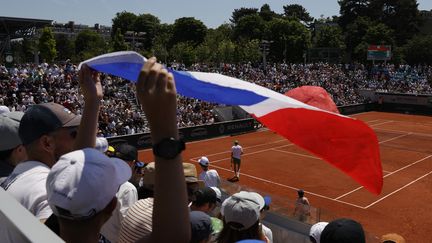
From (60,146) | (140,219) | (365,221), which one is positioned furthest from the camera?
(365,221)

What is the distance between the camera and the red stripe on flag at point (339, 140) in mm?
3443

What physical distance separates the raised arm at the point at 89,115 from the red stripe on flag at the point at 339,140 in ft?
5.35

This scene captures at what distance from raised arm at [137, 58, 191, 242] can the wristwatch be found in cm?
2

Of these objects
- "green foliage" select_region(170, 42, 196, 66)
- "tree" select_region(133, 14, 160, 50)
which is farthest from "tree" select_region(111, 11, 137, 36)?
"green foliage" select_region(170, 42, 196, 66)

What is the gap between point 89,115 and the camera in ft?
9.79

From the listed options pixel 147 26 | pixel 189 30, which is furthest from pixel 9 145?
pixel 147 26

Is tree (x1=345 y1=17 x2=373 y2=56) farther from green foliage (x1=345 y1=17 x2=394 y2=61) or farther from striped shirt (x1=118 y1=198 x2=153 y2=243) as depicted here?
striped shirt (x1=118 y1=198 x2=153 y2=243)

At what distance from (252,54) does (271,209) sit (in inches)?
2411

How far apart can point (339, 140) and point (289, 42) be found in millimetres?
77221

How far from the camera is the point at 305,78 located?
5059cm

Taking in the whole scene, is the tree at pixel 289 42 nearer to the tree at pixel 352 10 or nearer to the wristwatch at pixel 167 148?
the tree at pixel 352 10

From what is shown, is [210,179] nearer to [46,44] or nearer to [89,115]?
Result: [89,115]

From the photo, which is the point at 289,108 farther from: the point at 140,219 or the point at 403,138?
the point at 403,138

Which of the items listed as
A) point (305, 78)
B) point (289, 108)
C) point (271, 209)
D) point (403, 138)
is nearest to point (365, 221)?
point (271, 209)
